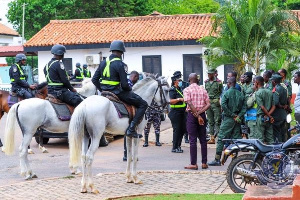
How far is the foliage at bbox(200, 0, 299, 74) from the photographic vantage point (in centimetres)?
2016

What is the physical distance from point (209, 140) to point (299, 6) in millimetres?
37265

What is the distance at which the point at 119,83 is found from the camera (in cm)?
1259

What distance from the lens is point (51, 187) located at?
12.2 m

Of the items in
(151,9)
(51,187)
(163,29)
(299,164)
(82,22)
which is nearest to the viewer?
(299,164)

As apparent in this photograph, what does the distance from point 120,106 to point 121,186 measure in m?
1.51

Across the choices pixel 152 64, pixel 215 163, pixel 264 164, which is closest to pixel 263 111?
pixel 215 163

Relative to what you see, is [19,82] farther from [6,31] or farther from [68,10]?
[6,31]

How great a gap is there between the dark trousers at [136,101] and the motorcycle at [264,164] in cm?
210

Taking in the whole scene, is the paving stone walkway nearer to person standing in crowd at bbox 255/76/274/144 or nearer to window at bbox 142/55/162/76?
person standing in crowd at bbox 255/76/274/144

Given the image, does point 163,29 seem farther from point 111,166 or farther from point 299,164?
point 299,164

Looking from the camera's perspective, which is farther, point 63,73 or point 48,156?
point 48,156

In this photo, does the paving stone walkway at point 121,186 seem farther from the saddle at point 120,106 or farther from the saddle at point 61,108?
the saddle at point 61,108

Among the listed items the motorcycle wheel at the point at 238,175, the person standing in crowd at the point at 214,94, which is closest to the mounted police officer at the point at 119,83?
the motorcycle wheel at the point at 238,175

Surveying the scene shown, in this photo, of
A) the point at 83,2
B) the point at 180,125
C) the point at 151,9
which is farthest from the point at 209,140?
the point at 151,9
